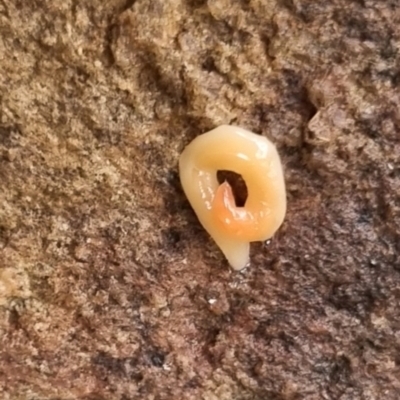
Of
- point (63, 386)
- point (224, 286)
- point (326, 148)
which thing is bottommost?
point (63, 386)

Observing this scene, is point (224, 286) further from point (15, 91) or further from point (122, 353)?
point (15, 91)

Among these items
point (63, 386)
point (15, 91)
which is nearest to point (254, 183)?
point (15, 91)

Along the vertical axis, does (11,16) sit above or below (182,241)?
above

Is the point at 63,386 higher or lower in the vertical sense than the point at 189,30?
lower

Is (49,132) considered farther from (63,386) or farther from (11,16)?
(63,386)

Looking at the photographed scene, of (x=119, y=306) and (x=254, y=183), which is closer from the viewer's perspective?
(x=254, y=183)

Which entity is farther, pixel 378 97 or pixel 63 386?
pixel 63 386

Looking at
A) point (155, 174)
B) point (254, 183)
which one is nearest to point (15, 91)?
point (155, 174)
